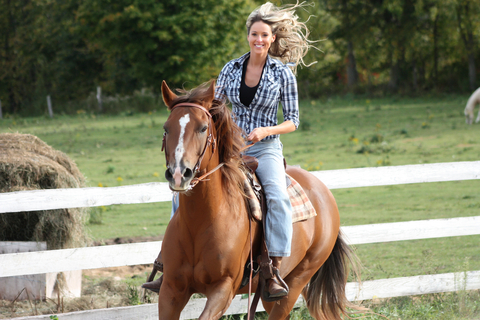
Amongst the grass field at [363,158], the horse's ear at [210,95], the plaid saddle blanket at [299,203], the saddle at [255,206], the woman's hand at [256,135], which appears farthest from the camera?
the grass field at [363,158]

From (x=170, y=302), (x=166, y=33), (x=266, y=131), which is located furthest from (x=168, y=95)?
(x=166, y=33)

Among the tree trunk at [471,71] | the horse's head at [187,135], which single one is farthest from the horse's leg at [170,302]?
the tree trunk at [471,71]

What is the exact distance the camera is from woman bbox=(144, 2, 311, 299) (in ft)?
12.7

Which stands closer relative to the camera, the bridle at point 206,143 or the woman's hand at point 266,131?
the bridle at point 206,143

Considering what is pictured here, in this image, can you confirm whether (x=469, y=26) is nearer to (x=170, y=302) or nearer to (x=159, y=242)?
(x=159, y=242)

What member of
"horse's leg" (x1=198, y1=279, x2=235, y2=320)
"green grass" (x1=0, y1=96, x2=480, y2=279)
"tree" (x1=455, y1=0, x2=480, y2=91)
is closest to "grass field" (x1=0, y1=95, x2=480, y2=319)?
"green grass" (x1=0, y1=96, x2=480, y2=279)

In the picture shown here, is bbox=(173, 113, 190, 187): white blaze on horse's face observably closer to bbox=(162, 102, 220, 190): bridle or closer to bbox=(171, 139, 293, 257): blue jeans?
bbox=(162, 102, 220, 190): bridle

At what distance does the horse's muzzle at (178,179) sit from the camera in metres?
2.82

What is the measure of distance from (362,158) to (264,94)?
36.5 ft

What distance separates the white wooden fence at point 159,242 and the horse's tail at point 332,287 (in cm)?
37

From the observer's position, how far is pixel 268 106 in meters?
3.98

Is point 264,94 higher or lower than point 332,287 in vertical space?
higher

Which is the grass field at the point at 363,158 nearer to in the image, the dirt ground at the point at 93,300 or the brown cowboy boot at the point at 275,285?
the dirt ground at the point at 93,300

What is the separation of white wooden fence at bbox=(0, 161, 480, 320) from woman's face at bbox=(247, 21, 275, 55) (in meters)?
1.72
